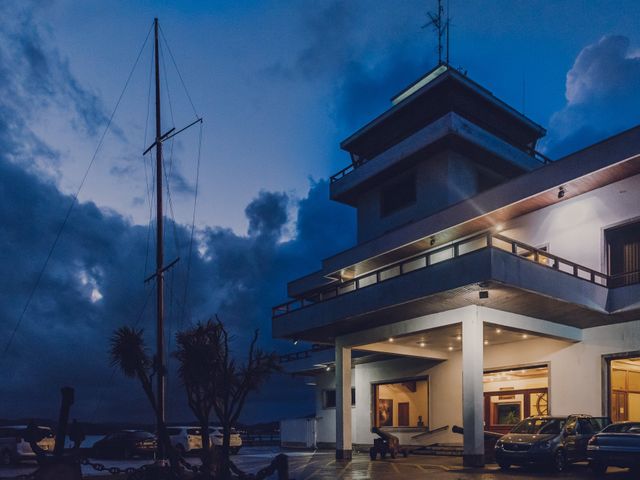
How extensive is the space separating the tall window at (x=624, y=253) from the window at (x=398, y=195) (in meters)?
11.5

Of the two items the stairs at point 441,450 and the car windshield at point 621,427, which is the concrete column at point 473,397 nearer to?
the car windshield at point 621,427

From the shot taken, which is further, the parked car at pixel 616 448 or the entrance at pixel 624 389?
the entrance at pixel 624 389

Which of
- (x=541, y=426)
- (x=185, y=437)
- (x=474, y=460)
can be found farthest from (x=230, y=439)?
(x=541, y=426)

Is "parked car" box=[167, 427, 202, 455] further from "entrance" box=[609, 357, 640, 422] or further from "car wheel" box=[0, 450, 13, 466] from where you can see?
"entrance" box=[609, 357, 640, 422]

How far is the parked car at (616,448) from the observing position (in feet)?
50.5

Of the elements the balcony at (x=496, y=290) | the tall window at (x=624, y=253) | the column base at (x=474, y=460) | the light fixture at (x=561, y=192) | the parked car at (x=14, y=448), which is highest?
the light fixture at (x=561, y=192)

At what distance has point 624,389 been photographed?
71.7 feet

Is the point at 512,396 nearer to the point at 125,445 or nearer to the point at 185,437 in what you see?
the point at 185,437

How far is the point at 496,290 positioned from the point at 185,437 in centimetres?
1638

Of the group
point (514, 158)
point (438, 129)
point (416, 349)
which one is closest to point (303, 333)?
point (416, 349)

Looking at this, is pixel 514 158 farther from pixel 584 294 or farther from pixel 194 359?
pixel 194 359

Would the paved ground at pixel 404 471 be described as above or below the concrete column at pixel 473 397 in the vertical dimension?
below

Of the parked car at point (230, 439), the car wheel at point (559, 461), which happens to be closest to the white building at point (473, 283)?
the car wheel at point (559, 461)

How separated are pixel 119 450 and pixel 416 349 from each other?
13.2m
